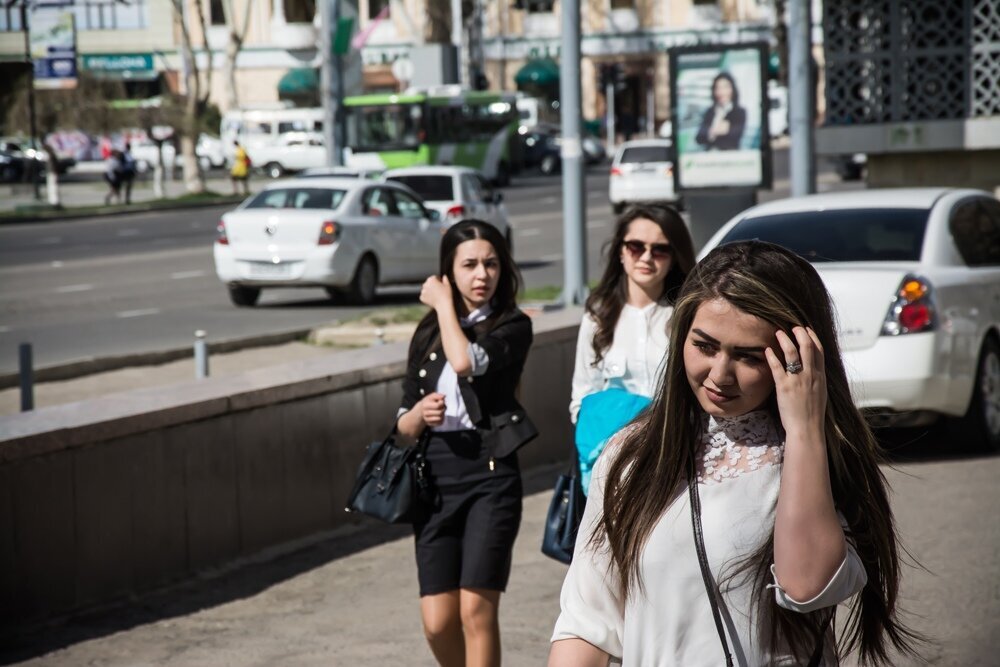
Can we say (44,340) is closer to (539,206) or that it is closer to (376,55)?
(539,206)

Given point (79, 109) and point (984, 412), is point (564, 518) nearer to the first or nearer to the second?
point (984, 412)

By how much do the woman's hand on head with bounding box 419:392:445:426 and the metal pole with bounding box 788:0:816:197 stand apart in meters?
12.0

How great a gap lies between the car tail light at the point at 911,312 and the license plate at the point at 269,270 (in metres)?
12.0

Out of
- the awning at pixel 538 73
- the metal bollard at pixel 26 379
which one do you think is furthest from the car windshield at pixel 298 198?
the awning at pixel 538 73

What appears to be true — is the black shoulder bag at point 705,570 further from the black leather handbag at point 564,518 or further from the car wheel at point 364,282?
the car wheel at point 364,282

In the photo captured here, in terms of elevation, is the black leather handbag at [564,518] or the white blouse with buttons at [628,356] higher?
the white blouse with buttons at [628,356]

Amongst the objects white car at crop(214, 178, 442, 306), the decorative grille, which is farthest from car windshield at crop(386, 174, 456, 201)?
the decorative grille

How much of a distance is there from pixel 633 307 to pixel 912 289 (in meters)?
4.27

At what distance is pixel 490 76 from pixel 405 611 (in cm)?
7435

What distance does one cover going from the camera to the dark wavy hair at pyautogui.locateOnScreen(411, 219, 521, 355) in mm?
5156

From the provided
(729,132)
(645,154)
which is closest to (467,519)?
(729,132)

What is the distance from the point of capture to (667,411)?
255 cm

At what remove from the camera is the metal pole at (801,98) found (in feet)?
53.8

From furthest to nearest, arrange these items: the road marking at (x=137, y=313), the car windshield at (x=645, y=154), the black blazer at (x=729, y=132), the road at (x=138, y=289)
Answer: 1. the car windshield at (x=645, y=154)
2. the road marking at (x=137, y=313)
3. the road at (x=138, y=289)
4. the black blazer at (x=729, y=132)
